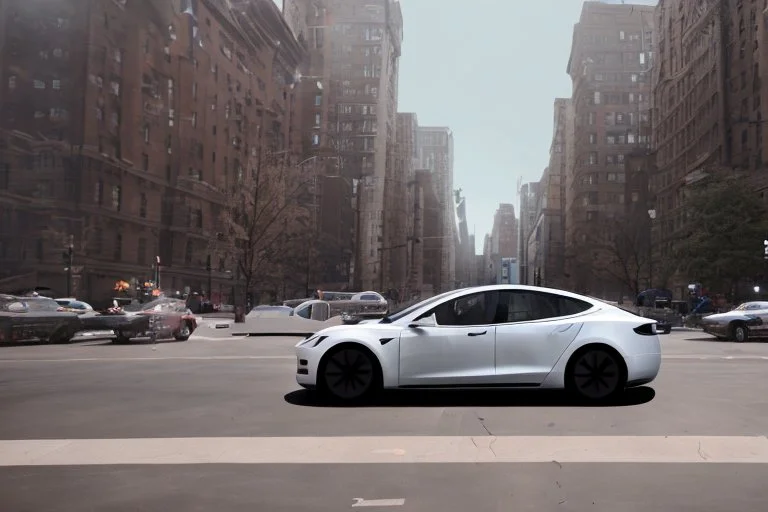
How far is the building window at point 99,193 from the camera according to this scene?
50375mm

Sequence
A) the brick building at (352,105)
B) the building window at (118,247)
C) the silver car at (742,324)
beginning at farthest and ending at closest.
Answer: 1. the brick building at (352,105)
2. the building window at (118,247)
3. the silver car at (742,324)

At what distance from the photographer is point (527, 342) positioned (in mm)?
9125

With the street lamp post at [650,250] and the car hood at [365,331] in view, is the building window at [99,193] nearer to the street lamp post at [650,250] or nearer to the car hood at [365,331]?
the street lamp post at [650,250]

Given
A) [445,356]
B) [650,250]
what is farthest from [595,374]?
[650,250]

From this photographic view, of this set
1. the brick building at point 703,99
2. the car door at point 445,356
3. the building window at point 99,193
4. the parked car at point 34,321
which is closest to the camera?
the car door at point 445,356

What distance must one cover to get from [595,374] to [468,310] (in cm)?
190

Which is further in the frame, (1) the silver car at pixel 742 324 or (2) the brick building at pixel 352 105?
(2) the brick building at pixel 352 105

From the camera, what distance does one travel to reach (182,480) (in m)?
5.62

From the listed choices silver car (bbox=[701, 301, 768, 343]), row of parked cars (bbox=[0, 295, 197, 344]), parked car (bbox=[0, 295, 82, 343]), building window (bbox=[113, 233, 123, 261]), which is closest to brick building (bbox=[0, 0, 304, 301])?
building window (bbox=[113, 233, 123, 261])

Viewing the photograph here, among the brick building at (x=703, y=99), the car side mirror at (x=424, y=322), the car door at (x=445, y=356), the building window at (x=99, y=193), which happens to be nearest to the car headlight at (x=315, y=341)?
the car door at (x=445, y=356)

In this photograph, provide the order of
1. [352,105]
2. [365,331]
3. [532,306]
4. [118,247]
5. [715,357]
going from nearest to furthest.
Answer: [365,331] → [532,306] → [715,357] → [118,247] → [352,105]

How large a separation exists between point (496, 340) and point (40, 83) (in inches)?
1933

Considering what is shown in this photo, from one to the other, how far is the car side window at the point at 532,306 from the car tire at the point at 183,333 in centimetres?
1679

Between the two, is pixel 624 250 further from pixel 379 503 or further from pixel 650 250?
pixel 379 503
